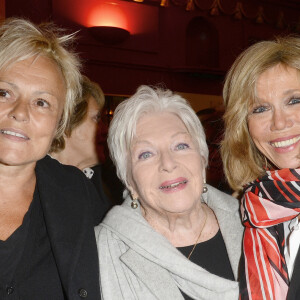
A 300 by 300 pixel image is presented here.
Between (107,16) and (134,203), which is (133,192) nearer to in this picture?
(134,203)

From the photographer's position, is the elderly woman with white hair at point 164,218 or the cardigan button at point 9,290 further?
the elderly woman with white hair at point 164,218

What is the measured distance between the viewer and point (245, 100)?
Result: 6.53 feet

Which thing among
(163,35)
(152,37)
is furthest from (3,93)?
(163,35)

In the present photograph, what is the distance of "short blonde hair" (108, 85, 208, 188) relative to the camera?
2.02 meters

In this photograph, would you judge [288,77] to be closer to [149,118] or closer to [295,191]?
[295,191]

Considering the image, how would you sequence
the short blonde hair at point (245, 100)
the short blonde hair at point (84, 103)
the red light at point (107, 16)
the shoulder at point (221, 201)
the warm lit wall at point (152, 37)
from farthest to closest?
the red light at point (107, 16) → the warm lit wall at point (152, 37) → the short blonde hair at point (84, 103) → the shoulder at point (221, 201) → the short blonde hair at point (245, 100)

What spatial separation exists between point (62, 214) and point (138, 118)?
0.59m

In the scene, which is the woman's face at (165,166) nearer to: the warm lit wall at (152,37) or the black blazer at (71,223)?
the black blazer at (71,223)

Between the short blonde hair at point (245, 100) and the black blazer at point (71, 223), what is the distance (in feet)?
2.53

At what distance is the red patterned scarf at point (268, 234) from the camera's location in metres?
1.71

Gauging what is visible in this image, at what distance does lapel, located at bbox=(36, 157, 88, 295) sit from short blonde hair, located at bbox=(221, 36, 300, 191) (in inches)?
32.4

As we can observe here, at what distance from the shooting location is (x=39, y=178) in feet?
6.42

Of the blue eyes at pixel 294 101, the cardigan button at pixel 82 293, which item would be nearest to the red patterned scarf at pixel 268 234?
the blue eyes at pixel 294 101

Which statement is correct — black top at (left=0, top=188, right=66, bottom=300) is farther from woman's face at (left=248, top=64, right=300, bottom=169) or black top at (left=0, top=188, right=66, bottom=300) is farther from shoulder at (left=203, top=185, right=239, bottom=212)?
woman's face at (left=248, top=64, right=300, bottom=169)
